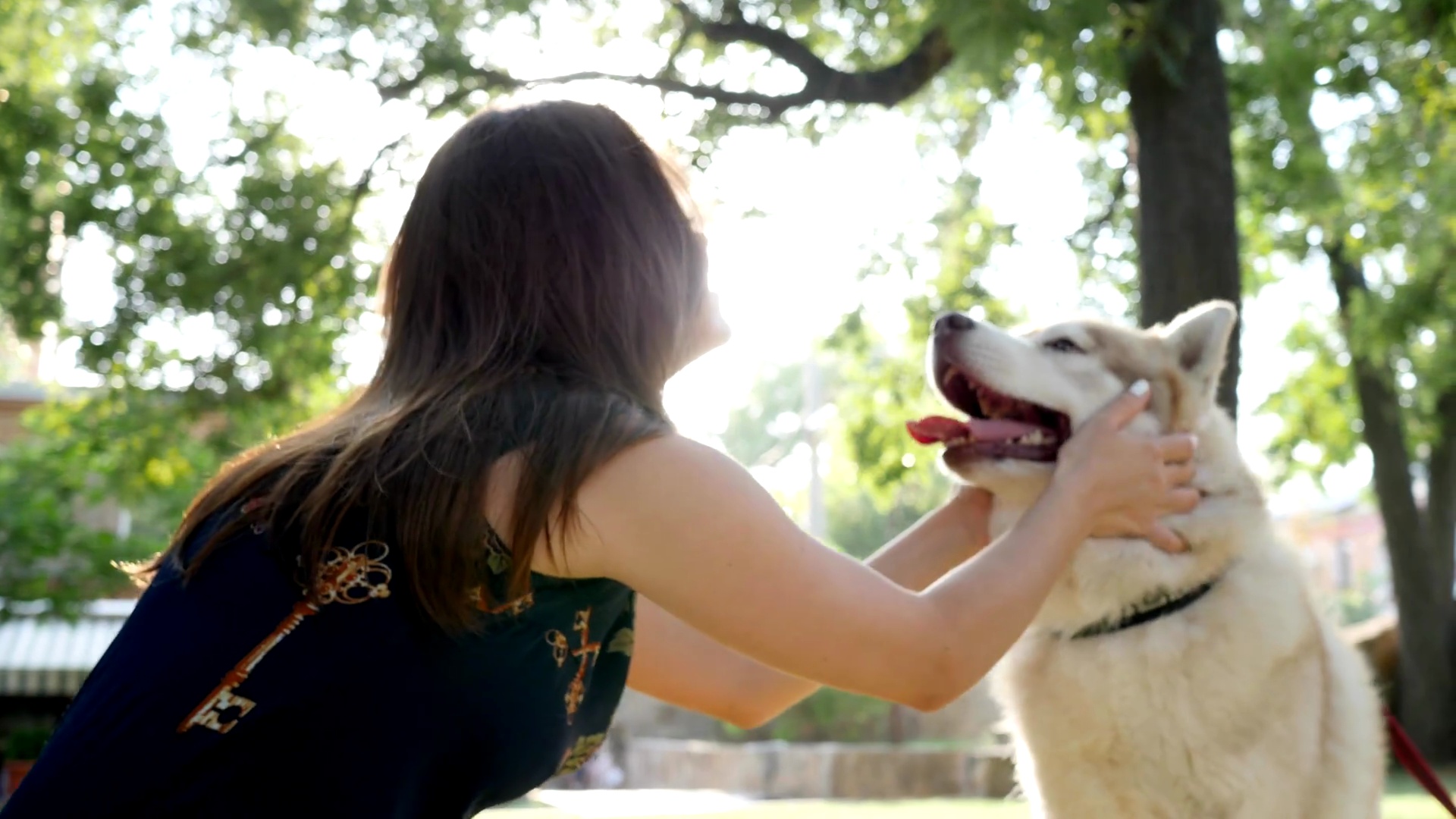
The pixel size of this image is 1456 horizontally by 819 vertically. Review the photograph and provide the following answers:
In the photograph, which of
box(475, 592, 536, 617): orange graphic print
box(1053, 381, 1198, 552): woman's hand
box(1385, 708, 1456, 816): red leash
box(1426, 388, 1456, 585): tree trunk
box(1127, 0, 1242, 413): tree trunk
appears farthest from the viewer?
box(1426, 388, 1456, 585): tree trunk

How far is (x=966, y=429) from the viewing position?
3.29 metres

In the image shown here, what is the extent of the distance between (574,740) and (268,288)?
909 cm

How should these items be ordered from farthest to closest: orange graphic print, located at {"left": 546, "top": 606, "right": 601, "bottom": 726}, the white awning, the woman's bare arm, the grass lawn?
the white awning
the grass lawn
the woman's bare arm
orange graphic print, located at {"left": 546, "top": 606, "right": 601, "bottom": 726}

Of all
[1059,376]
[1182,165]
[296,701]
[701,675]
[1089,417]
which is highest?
[1182,165]

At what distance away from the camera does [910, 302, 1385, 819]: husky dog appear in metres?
3.05

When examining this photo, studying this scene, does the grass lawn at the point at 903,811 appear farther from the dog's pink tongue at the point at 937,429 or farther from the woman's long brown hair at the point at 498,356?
the woman's long brown hair at the point at 498,356

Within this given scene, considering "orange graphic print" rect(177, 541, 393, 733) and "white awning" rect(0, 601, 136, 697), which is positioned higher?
"orange graphic print" rect(177, 541, 393, 733)

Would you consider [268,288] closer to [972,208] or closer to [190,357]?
[190,357]

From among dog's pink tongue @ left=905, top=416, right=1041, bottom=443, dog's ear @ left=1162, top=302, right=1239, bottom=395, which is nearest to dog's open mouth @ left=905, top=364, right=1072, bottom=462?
dog's pink tongue @ left=905, top=416, right=1041, bottom=443

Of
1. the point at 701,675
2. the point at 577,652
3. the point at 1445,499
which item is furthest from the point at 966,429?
the point at 1445,499

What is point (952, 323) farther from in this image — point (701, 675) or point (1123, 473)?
point (701, 675)

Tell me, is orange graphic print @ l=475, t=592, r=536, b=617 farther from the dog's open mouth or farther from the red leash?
the red leash

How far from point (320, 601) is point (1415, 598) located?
17.4 metres

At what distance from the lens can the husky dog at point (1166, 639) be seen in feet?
10.0
